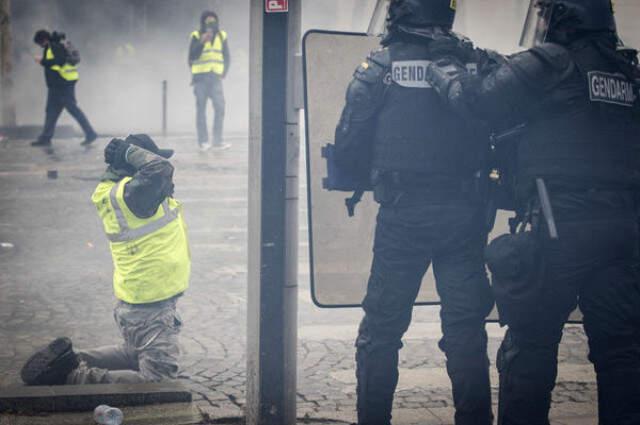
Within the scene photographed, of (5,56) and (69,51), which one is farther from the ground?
(5,56)

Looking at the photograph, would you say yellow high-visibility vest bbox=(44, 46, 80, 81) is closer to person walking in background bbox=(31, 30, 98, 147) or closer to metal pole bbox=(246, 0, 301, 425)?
person walking in background bbox=(31, 30, 98, 147)

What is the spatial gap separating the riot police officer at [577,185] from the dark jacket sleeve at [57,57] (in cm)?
1344

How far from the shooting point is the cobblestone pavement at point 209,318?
590 cm

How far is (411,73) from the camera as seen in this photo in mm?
4691

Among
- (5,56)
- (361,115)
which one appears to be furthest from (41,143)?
(361,115)

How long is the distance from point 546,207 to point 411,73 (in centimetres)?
82

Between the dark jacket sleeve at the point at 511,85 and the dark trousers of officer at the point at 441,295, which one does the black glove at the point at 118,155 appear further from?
the dark jacket sleeve at the point at 511,85

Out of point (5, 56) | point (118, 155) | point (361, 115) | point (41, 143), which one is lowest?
point (118, 155)

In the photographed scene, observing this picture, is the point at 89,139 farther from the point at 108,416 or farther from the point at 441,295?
the point at 441,295

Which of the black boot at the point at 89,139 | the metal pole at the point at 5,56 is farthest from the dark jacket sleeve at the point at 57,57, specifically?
the metal pole at the point at 5,56

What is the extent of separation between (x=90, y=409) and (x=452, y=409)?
182 cm

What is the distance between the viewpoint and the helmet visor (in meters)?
4.52

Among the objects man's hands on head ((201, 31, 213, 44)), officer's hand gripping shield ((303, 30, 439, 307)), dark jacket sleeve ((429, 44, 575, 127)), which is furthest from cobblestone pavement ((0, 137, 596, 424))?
man's hands on head ((201, 31, 213, 44))

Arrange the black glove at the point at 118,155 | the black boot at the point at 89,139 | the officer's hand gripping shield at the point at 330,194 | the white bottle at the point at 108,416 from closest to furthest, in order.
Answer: the white bottle at the point at 108,416
the officer's hand gripping shield at the point at 330,194
the black glove at the point at 118,155
the black boot at the point at 89,139
